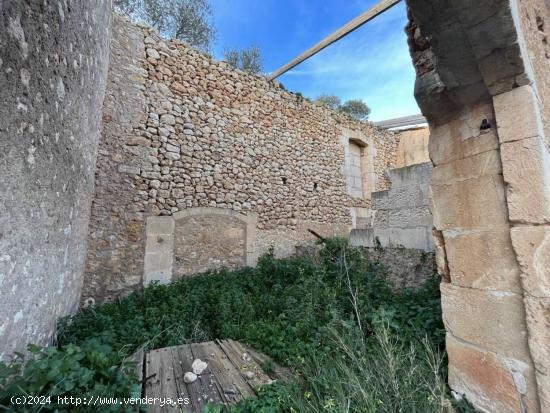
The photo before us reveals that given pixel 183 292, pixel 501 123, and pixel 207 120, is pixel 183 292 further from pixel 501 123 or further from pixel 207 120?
pixel 501 123

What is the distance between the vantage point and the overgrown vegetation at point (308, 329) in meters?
1.61

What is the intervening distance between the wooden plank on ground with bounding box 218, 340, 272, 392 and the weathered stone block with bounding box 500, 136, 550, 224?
1.98 meters

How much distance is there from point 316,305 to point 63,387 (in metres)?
2.33

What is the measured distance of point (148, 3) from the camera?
7.30 meters

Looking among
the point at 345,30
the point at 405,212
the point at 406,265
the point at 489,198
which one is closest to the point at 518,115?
the point at 489,198

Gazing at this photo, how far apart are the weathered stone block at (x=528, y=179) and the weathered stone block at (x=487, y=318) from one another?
47 centimetres

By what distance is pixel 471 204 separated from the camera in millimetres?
1724

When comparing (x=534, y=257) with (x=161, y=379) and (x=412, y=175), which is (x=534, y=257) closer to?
(x=412, y=175)

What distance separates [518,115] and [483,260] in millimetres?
871

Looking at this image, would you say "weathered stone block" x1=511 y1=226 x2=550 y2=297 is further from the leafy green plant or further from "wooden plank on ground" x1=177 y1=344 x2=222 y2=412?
the leafy green plant

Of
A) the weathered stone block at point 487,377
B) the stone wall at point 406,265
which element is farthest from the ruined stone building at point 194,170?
the weathered stone block at point 487,377

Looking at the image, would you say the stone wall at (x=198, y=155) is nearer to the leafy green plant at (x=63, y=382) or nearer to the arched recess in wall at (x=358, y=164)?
the arched recess in wall at (x=358, y=164)

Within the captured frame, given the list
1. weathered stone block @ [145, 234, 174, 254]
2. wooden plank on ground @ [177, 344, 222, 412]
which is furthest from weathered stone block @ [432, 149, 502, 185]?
weathered stone block @ [145, 234, 174, 254]

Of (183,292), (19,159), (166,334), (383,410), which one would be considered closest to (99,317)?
(166,334)
